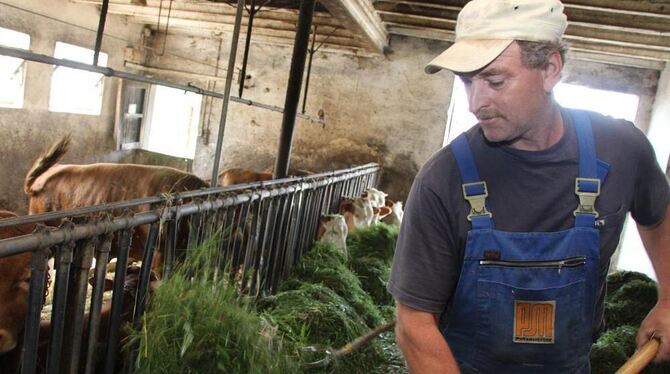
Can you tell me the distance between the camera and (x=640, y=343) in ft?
6.33

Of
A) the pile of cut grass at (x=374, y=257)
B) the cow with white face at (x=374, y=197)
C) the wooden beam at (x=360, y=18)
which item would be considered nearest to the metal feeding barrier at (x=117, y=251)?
the pile of cut grass at (x=374, y=257)

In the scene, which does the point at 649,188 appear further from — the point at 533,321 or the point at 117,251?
the point at 117,251

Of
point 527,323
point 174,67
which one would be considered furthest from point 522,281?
point 174,67

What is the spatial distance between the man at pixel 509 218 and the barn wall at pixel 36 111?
9387 millimetres

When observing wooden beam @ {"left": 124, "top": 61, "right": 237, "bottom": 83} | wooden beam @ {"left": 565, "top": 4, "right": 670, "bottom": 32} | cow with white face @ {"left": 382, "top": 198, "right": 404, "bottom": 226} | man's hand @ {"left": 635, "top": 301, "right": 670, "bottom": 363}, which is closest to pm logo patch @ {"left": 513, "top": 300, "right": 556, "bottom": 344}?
man's hand @ {"left": 635, "top": 301, "right": 670, "bottom": 363}

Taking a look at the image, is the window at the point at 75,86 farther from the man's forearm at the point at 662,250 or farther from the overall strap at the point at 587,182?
the man's forearm at the point at 662,250

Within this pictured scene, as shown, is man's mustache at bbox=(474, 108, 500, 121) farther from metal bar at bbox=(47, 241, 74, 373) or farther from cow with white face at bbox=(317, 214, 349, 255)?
cow with white face at bbox=(317, 214, 349, 255)

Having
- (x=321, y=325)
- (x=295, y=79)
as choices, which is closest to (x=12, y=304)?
(x=321, y=325)

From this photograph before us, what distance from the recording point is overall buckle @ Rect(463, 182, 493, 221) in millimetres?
1630

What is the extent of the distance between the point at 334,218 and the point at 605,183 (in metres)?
4.19

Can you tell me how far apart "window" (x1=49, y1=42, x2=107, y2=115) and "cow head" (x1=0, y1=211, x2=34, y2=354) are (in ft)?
27.8

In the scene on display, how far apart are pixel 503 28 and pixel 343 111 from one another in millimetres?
9774

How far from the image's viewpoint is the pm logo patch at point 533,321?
165cm

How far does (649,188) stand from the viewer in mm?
1856
